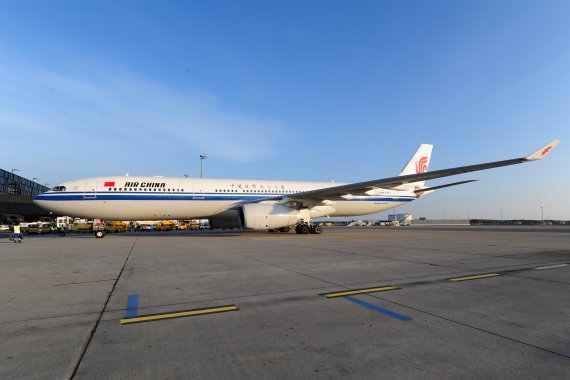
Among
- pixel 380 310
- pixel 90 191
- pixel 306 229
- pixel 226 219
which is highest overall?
pixel 90 191

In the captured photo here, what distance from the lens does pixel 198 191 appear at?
2045cm

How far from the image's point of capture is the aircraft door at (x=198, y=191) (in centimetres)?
2028

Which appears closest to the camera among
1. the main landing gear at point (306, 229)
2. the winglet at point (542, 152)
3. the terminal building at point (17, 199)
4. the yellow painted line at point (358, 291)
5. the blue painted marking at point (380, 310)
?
the blue painted marking at point (380, 310)

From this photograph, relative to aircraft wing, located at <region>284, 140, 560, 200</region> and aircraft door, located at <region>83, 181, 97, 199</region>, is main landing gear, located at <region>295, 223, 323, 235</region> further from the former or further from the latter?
aircraft door, located at <region>83, 181, 97, 199</region>

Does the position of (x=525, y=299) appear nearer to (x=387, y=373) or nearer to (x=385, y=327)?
(x=385, y=327)

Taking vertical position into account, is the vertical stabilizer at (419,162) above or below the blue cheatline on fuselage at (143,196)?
above

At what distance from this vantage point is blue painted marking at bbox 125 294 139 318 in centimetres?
426

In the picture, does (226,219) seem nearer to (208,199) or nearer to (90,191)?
(208,199)

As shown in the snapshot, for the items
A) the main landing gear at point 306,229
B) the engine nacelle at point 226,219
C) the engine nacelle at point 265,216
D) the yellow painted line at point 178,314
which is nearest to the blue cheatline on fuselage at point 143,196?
the engine nacelle at point 226,219

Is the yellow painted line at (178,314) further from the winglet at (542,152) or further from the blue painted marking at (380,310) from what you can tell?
the winglet at (542,152)

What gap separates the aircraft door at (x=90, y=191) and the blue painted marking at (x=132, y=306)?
15.7m

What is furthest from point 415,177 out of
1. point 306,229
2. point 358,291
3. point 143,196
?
point 143,196

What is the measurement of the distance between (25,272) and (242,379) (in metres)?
7.91

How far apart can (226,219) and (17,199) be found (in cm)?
4527
